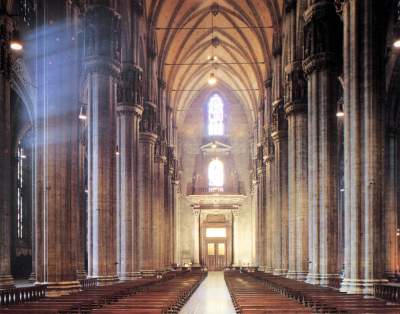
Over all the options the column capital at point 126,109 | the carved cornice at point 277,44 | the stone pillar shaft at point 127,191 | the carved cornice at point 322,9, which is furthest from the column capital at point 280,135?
the carved cornice at point 322,9

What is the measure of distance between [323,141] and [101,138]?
9742 mm

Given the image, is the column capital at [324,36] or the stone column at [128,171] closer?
the column capital at [324,36]

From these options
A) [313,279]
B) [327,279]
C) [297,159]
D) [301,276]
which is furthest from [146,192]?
[327,279]

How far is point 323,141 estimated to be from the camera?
1121 inches

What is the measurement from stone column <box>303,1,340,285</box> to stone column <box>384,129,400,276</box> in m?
10.2

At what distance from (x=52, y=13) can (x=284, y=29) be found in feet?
72.2

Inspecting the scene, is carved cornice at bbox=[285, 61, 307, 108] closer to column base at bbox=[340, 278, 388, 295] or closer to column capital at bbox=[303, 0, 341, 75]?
column capital at bbox=[303, 0, 341, 75]

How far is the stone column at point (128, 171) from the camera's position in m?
35.8

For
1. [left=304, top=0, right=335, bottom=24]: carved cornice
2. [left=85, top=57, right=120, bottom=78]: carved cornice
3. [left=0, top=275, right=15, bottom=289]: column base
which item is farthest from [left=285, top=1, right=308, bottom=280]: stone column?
[left=0, top=275, right=15, bottom=289]: column base

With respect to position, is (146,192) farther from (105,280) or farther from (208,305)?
(208,305)

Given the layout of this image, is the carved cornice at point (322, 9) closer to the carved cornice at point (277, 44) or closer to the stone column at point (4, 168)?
the stone column at point (4, 168)

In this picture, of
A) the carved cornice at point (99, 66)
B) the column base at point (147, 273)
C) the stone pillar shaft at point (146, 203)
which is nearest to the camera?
the carved cornice at point (99, 66)

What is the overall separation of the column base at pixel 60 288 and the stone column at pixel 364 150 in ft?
29.9

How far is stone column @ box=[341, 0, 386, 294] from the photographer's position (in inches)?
826
